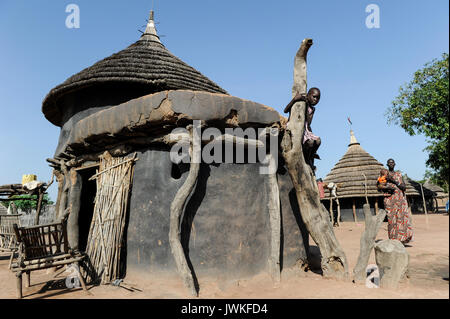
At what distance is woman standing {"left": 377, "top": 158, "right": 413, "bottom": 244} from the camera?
6.44 meters

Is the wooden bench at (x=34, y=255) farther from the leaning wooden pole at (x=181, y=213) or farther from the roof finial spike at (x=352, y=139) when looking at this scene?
the roof finial spike at (x=352, y=139)

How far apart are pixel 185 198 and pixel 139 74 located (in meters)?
4.10

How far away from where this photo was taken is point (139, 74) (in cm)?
687

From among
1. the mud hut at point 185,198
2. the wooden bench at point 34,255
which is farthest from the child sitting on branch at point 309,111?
the wooden bench at point 34,255

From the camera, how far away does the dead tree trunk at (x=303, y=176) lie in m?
4.47

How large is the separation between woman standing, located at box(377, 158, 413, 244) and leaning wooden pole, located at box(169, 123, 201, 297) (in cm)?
498

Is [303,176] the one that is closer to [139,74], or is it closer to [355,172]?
[139,74]

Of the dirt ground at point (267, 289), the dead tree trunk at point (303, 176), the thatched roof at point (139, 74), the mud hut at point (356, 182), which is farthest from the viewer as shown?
the mud hut at point (356, 182)

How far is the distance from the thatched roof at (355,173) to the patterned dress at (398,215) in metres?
7.97

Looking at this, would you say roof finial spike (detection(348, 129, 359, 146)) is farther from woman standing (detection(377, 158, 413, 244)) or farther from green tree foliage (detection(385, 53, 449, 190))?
woman standing (detection(377, 158, 413, 244))

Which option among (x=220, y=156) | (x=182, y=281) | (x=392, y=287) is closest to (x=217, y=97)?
(x=220, y=156)

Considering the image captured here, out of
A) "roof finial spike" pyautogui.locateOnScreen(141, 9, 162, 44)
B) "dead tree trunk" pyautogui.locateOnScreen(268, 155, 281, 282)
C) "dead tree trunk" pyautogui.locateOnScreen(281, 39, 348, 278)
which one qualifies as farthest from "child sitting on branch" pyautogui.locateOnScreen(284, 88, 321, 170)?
"roof finial spike" pyautogui.locateOnScreen(141, 9, 162, 44)

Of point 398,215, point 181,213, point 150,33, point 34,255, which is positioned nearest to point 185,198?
point 181,213
